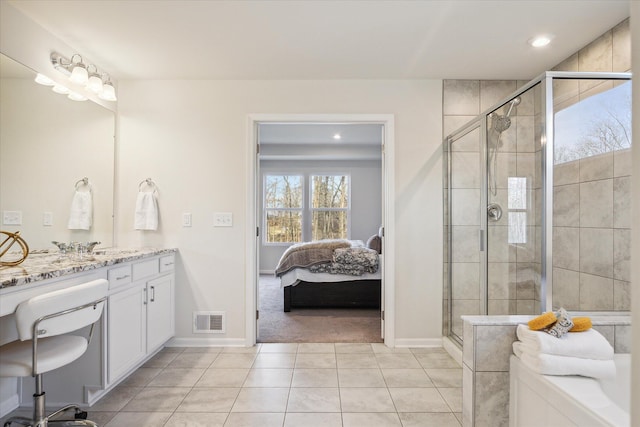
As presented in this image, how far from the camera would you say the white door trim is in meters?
3.09

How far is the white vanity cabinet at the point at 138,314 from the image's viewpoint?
7.17 feet

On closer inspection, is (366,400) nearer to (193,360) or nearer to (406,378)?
(406,378)

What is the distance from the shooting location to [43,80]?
2314 millimetres

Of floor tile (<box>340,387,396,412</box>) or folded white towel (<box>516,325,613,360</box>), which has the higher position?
folded white towel (<box>516,325,613,360</box>)

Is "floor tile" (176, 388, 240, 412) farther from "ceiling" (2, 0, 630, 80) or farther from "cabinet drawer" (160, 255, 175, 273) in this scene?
"ceiling" (2, 0, 630, 80)

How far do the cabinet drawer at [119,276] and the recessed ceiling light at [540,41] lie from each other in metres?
3.15

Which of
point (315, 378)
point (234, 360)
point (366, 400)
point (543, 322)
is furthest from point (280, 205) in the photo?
point (543, 322)

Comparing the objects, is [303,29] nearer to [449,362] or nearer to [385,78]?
[385,78]

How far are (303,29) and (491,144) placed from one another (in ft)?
5.11

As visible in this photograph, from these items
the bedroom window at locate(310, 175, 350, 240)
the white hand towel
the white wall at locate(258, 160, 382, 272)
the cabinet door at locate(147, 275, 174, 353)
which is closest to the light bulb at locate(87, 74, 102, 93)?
the white hand towel

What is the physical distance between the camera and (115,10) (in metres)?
2.11

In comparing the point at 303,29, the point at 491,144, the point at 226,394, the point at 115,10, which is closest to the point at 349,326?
the point at 226,394

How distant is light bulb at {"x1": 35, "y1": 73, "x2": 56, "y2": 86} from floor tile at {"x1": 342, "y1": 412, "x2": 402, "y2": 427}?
281 cm

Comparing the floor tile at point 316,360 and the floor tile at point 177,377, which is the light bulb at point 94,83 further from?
the floor tile at point 316,360
